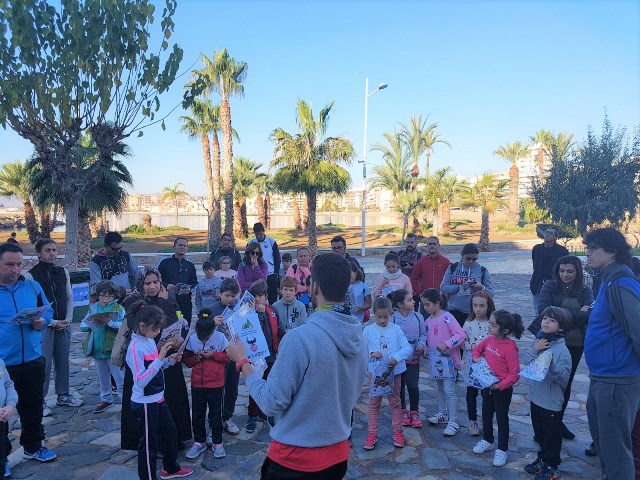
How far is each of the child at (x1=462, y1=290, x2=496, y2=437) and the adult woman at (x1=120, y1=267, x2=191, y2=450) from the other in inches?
116

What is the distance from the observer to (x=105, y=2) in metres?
9.58

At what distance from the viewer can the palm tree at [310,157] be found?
24.2 metres

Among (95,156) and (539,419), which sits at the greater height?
(95,156)

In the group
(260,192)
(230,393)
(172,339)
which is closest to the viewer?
(172,339)

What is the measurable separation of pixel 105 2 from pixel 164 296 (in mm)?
7743

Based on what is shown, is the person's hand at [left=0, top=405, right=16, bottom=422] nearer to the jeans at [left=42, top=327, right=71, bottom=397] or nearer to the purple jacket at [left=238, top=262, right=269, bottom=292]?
the jeans at [left=42, top=327, right=71, bottom=397]

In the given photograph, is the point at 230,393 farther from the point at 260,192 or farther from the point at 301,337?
the point at 260,192

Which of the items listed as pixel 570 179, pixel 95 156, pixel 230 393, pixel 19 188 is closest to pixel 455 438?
pixel 230 393

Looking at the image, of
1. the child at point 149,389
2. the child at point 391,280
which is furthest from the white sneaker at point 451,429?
the child at point 149,389

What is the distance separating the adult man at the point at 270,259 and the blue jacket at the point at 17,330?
169 inches

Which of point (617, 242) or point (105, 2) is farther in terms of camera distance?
point (105, 2)

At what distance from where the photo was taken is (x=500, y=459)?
14.3 feet

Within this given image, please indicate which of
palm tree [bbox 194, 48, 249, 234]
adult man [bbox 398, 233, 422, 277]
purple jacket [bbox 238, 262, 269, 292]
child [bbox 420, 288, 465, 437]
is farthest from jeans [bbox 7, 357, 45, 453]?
palm tree [bbox 194, 48, 249, 234]

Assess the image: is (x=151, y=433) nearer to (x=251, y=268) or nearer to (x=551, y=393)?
(x=551, y=393)
